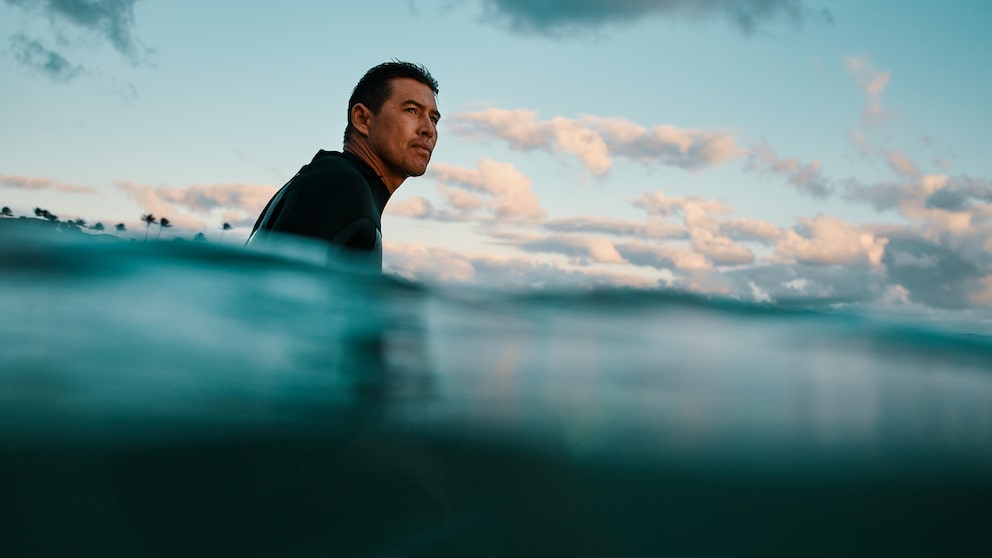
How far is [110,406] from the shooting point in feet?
3.91

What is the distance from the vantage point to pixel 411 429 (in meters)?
1.28

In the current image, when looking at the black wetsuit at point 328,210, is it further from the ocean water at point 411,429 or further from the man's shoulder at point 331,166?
the ocean water at point 411,429

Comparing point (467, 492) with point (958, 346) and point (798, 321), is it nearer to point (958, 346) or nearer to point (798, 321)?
point (798, 321)

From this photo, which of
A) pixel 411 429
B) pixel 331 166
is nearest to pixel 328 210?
pixel 331 166

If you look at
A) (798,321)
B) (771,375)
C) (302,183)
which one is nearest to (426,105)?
(302,183)

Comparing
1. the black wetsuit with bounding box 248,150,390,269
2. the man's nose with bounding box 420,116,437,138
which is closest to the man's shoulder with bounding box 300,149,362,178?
the black wetsuit with bounding box 248,150,390,269

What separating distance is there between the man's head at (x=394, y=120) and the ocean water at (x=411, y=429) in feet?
5.17

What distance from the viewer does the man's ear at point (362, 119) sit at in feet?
10.5

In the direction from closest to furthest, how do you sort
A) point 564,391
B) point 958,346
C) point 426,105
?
point 564,391 → point 958,346 → point 426,105

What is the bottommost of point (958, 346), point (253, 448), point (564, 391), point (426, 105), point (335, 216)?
point (253, 448)

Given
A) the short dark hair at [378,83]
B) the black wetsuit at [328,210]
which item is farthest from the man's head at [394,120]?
the black wetsuit at [328,210]

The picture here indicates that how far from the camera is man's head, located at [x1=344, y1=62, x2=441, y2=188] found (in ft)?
10.4

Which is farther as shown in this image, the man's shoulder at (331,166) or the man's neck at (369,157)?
the man's neck at (369,157)

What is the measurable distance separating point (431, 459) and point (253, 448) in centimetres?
30
